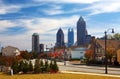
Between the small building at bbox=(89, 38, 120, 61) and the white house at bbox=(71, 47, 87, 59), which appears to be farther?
the white house at bbox=(71, 47, 87, 59)

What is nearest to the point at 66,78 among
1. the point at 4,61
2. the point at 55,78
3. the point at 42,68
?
the point at 55,78

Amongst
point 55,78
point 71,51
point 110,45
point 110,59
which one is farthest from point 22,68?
point 71,51

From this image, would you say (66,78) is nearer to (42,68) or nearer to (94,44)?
(42,68)

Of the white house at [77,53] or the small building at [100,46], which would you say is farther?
the white house at [77,53]

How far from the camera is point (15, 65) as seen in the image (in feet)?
162

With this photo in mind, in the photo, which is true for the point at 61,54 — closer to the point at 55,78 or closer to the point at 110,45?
the point at 110,45

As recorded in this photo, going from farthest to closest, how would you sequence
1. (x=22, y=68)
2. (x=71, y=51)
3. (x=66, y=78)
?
(x=71, y=51)
(x=22, y=68)
(x=66, y=78)

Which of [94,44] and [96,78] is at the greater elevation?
[94,44]

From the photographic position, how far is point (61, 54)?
539 feet

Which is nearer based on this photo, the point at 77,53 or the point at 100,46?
the point at 100,46

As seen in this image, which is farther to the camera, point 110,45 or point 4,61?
point 110,45

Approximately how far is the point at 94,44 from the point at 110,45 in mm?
7531

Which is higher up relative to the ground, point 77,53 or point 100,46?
point 100,46

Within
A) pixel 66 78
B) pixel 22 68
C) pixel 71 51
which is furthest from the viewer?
pixel 71 51
